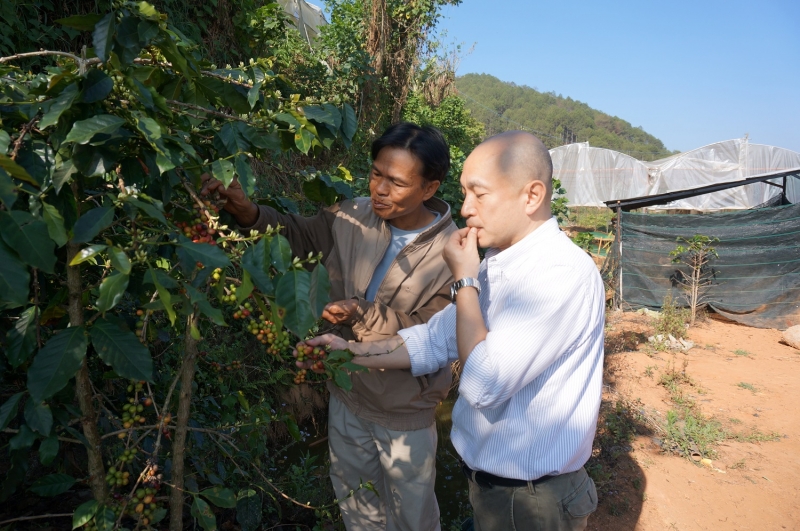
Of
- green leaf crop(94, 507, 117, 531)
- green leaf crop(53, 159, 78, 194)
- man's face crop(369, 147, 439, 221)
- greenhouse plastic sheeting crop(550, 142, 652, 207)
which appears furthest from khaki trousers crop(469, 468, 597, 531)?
greenhouse plastic sheeting crop(550, 142, 652, 207)

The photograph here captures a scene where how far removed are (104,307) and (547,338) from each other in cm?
100

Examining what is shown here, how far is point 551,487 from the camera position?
1.52m

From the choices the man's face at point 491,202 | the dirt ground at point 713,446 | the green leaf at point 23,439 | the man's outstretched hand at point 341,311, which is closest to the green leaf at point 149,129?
the green leaf at point 23,439

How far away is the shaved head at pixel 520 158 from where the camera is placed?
1499mm

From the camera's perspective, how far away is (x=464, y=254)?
1560 mm

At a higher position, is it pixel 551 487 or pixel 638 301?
pixel 551 487

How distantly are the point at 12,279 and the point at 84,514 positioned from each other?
63cm

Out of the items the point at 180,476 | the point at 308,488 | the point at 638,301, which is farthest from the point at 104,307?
the point at 638,301

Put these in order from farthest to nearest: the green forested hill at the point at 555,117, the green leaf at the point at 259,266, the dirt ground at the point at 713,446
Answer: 1. the green forested hill at the point at 555,117
2. the dirt ground at the point at 713,446
3. the green leaf at the point at 259,266

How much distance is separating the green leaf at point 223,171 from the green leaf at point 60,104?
12.6 inches

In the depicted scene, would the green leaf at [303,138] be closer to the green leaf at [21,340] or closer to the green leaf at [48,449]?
the green leaf at [21,340]

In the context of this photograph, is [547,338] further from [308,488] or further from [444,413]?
[444,413]

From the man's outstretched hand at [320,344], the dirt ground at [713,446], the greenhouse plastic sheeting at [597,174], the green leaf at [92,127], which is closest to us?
the green leaf at [92,127]

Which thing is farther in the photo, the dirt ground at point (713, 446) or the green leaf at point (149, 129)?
the dirt ground at point (713, 446)
